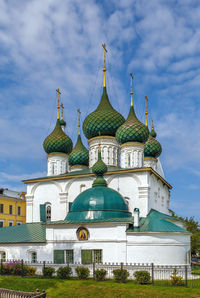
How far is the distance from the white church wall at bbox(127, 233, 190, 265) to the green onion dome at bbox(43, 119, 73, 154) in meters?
11.1

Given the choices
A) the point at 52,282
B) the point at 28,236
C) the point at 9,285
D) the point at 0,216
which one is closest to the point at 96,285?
the point at 52,282

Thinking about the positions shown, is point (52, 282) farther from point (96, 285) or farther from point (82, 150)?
point (82, 150)

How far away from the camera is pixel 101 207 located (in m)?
18.8

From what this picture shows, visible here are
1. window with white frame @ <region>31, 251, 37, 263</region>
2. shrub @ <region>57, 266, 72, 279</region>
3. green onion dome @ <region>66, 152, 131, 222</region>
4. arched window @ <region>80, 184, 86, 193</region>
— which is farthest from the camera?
arched window @ <region>80, 184, 86, 193</region>

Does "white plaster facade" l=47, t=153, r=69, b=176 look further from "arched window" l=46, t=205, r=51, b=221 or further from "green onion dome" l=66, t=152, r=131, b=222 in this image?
"green onion dome" l=66, t=152, r=131, b=222

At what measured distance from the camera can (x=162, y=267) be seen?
16516mm

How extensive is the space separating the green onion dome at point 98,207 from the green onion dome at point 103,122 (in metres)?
6.27

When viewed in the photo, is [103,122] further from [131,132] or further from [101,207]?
[101,207]

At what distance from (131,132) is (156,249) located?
28.6ft

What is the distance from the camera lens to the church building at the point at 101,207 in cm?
1762

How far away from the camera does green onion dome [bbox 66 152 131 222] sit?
61.4ft

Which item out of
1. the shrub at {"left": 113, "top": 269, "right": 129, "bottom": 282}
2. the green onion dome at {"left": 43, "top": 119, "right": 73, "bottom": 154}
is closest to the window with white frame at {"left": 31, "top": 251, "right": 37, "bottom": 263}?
the shrub at {"left": 113, "top": 269, "right": 129, "bottom": 282}

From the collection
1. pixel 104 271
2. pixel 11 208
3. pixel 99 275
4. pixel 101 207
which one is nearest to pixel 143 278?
pixel 104 271

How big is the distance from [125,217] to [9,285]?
24.2ft
